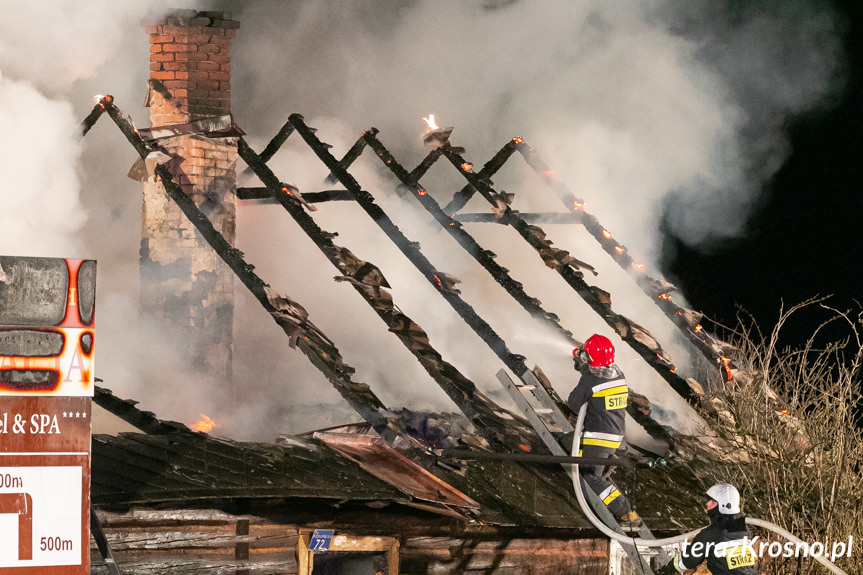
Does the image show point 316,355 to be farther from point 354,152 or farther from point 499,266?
point 354,152

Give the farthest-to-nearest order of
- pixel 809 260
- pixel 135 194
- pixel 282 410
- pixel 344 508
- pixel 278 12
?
pixel 809 260 < pixel 278 12 < pixel 135 194 < pixel 282 410 < pixel 344 508

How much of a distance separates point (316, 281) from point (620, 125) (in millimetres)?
5439

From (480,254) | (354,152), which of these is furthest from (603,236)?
(354,152)

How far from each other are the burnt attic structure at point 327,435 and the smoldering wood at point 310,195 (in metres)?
0.03

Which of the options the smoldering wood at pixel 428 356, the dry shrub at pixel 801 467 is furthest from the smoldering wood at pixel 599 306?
the smoldering wood at pixel 428 356

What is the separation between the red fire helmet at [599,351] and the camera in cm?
911

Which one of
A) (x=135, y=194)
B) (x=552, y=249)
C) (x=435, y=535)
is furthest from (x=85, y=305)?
(x=135, y=194)

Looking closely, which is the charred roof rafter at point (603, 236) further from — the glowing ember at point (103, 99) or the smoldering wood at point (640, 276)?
the glowing ember at point (103, 99)

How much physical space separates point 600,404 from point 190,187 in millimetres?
6150

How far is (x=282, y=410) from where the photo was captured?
1277cm

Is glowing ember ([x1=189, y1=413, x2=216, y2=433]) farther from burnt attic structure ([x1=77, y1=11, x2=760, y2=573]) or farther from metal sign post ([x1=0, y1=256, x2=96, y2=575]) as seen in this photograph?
metal sign post ([x1=0, y1=256, x2=96, y2=575])

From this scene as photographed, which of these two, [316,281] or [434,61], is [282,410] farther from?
[434,61]

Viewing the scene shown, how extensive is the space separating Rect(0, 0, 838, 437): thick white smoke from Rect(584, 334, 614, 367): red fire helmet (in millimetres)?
5638

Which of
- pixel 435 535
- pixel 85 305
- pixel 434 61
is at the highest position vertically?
pixel 434 61
